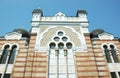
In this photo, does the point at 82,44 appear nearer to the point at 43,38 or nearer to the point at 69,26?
the point at 69,26

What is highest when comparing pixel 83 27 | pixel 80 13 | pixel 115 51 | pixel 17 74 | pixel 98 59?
pixel 80 13

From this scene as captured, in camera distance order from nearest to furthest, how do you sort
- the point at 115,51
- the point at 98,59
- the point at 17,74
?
1. the point at 17,74
2. the point at 98,59
3. the point at 115,51

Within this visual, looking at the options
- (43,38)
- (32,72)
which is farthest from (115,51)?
(32,72)

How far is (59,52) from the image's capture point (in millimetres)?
13180

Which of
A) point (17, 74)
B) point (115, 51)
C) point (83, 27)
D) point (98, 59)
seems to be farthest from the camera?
point (83, 27)

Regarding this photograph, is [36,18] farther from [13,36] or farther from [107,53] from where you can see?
[107,53]

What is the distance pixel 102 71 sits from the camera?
12.1m

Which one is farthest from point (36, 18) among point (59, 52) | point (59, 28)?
point (59, 52)

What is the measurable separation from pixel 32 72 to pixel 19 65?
4.02ft

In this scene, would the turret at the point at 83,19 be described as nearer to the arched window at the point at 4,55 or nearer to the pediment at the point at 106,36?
the pediment at the point at 106,36

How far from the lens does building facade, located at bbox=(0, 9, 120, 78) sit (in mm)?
11875

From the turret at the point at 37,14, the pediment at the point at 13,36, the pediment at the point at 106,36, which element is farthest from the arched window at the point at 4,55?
the pediment at the point at 106,36

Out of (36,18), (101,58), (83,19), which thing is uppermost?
(36,18)

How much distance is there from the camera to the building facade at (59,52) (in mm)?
11875
